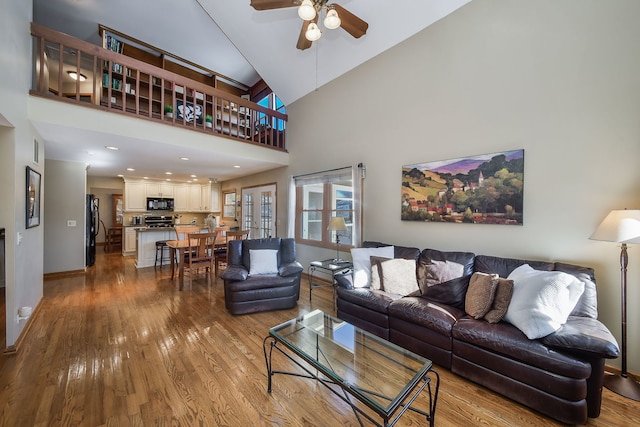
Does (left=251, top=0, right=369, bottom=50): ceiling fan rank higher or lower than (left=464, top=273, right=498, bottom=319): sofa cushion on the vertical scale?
higher

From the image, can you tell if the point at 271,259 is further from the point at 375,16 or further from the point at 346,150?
the point at 375,16

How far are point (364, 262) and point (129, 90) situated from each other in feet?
19.8

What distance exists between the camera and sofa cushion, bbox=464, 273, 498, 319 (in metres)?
2.11

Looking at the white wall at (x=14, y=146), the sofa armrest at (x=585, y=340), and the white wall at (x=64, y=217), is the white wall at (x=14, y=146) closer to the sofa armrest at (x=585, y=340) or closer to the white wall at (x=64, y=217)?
the white wall at (x=64, y=217)

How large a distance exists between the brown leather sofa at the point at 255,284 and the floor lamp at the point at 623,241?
120 inches

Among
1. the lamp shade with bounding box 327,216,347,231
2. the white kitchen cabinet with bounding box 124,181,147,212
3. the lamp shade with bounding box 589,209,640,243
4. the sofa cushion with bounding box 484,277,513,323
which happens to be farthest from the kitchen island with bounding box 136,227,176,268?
the lamp shade with bounding box 589,209,640,243

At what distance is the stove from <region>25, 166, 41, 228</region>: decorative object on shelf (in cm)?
451

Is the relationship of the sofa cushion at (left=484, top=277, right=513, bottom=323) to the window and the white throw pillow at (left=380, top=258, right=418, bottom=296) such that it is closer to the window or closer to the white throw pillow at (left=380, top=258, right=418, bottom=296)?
the white throw pillow at (left=380, top=258, right=418, bottom=296)

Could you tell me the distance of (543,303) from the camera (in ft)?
5.93

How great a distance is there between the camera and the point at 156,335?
265cm

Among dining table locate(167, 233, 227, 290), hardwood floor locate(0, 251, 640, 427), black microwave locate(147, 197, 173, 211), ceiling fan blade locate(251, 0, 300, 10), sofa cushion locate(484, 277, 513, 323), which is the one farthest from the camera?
black microwave locate(147, 197, 173, 211)

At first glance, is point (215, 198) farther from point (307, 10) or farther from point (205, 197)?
point (307, 10)

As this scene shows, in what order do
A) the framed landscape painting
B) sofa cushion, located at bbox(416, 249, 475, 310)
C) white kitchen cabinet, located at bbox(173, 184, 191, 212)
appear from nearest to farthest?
sofa cushion, located at bbox(416, 249, 475, 310) < the framed landscape painting < white kitchen cabinet, located at bbox(173, 184, 191, 212)

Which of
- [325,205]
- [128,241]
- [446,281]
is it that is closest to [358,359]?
[446,281]
